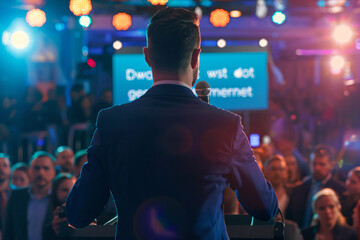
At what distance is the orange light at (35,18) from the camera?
6.38 metres

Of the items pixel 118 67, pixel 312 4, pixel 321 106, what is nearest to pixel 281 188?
pixel 118 67

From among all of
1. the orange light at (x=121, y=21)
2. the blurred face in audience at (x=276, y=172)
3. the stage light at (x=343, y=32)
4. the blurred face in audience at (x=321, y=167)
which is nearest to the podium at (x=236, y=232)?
the blurred face in audience at (x=276, y=172)

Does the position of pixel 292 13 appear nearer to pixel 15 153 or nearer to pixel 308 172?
pixel 308 172

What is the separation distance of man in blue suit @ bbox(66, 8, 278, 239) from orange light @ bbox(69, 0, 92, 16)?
513cm

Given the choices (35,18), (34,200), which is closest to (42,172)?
(34,200)

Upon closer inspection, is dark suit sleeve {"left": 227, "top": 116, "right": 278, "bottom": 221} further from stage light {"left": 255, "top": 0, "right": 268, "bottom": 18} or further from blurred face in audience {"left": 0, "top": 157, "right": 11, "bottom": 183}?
stage light {"left": 255, "top": 0, "right": 268, "bottom": 18}

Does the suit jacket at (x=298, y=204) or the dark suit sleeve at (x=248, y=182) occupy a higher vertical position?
the dark suit sleeve at (x=248, y=182)

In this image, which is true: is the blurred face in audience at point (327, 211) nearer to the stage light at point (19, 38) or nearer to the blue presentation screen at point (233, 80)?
the blue presentation screen at point (233, 80)

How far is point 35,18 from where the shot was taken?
6.38 metres

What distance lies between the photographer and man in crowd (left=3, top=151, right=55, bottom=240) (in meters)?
4.88

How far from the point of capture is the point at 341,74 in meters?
17.2

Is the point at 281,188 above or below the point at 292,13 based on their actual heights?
below

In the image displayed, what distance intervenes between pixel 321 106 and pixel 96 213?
34.8 feet

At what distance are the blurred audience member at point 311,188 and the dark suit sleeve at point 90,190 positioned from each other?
4219 mm
